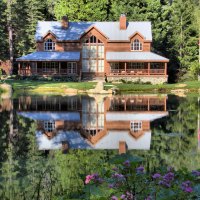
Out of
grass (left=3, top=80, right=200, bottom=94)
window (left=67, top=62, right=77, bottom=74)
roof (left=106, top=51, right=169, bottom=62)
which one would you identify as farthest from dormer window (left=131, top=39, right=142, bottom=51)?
grass (left=3, top=80, right=200, bottom=94)

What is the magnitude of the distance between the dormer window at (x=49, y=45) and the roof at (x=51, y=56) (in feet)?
2.35

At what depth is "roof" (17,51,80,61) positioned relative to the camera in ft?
171

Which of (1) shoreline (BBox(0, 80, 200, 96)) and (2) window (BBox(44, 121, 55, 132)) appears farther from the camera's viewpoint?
(1) shoreline (BBox(0, 80, 200, 96))

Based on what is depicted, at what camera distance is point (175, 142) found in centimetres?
1438

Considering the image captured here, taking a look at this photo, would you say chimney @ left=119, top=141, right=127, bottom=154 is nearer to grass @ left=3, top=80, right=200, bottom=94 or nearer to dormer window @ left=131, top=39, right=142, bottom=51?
grass @ left=3, top=80, right=200, bottom=94

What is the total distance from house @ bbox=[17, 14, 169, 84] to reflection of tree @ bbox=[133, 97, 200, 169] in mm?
32369

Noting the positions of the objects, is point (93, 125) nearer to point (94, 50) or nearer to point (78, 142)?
point (78, 142)

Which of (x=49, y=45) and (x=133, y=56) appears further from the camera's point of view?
(x=49, y=45)

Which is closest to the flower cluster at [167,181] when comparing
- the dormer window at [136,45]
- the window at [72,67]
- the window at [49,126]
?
the window at [49,126]

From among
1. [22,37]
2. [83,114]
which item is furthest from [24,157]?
[22,37]

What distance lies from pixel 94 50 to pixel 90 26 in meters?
3.02

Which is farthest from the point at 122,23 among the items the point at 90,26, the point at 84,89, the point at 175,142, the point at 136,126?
the point at 175,142

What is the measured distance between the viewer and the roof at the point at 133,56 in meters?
52.6

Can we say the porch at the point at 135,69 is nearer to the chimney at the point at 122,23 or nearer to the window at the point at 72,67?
the window at the point at 72,67
